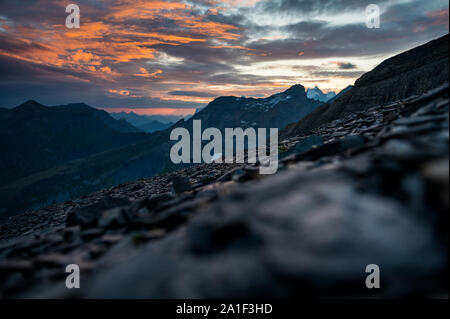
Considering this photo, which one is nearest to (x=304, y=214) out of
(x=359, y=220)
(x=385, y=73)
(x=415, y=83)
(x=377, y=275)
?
(x=359, y=220)

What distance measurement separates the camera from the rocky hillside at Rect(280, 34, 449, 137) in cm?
2979

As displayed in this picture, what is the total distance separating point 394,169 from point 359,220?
130 centimetres

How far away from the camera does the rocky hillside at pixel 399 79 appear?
29794 millimetres

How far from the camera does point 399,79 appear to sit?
35094mm
